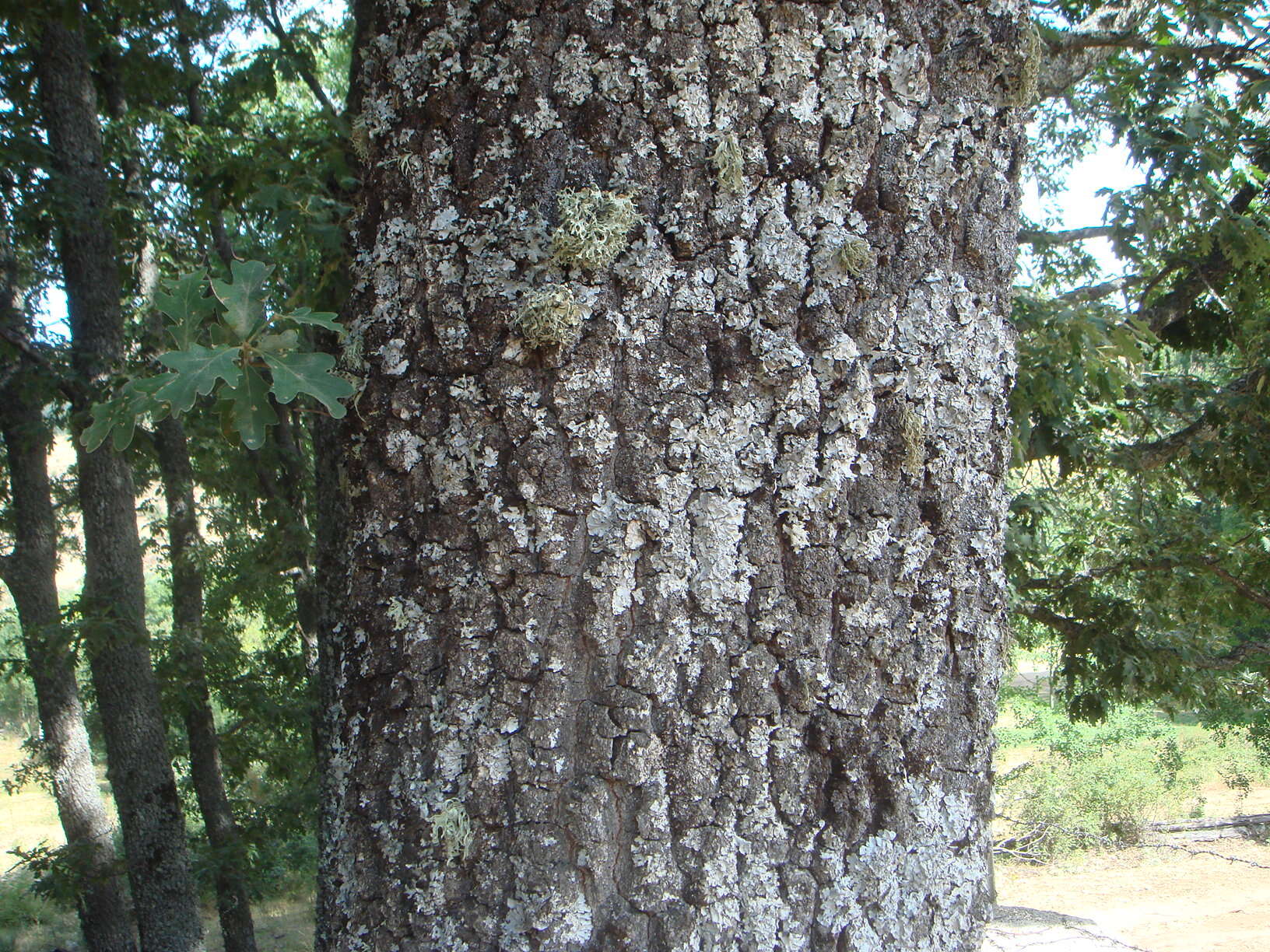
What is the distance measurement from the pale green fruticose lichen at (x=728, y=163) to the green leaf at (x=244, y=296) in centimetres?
55

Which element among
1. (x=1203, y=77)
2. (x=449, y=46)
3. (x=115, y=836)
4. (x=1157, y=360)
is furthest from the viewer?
(x=115, y=836)

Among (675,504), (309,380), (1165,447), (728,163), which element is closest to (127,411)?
(309,380)

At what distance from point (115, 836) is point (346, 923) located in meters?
13.4

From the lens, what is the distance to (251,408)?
1.10m

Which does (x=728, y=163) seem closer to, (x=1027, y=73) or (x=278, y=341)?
(x=1027, y=73)

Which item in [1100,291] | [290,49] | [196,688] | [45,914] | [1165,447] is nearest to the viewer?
[1165,447]

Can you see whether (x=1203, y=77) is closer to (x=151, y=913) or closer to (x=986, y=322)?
(x=986, y=322)

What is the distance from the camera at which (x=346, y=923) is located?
42.8 inches

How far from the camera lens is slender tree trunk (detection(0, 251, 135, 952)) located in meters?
6.86

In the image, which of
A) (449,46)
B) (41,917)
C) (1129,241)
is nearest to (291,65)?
(1129,241)

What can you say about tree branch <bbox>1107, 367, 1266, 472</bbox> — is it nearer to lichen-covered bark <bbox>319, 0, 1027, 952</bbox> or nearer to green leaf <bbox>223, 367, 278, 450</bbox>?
lichen-covered bark <bbox>319, 0, 1027, 952</bbox>

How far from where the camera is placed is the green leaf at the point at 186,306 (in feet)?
3.57

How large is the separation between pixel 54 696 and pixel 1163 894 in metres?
10.4

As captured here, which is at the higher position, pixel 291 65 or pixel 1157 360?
pixel 291 65
